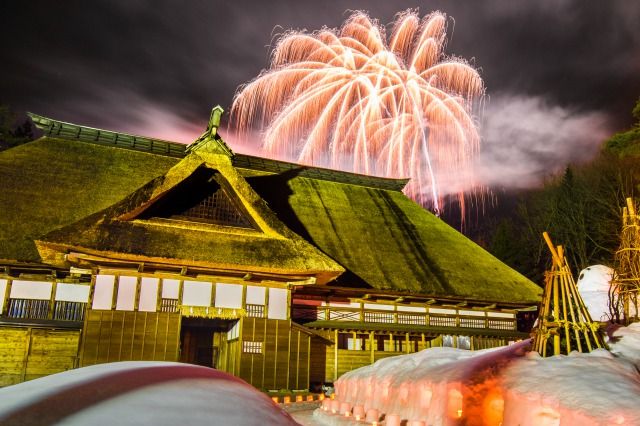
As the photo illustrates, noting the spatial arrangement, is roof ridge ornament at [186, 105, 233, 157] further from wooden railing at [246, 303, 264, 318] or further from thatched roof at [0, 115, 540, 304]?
wooden railing at [246, 303, 264, 318]

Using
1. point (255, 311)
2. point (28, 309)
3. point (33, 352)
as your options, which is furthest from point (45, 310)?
point (255, 311)

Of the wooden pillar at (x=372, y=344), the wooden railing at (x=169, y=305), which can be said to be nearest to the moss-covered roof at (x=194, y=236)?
the wooden railing at (x=169, y=305)

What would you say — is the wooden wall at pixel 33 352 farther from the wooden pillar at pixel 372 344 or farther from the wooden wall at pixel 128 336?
the wooden pillar at pixel 372 344

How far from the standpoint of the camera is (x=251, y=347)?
1596 cm

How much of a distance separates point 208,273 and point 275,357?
12.1 feet

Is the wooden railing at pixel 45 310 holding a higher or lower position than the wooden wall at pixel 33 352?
higher

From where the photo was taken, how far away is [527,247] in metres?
43.4

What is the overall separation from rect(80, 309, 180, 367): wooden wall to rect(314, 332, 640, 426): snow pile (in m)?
6.23

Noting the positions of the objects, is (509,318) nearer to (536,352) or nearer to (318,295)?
(318,295)

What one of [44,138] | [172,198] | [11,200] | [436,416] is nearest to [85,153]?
[44,138]

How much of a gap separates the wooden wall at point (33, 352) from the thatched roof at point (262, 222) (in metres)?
2.65

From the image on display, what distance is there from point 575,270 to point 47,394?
4037 centimetres

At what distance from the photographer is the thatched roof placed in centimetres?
1526

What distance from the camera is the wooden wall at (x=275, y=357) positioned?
15733 mm
